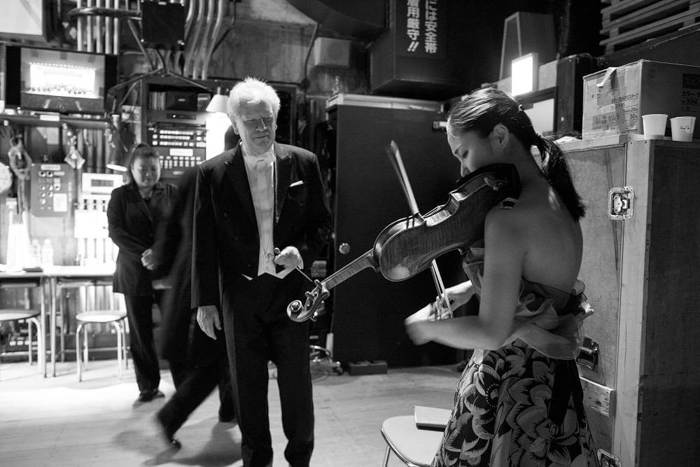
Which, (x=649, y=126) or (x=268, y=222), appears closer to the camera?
(x=649, y=126)

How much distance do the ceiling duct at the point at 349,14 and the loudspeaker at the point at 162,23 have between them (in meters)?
0.88

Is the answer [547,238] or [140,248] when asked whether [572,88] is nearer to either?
[547,238]

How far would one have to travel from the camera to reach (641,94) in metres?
2.04

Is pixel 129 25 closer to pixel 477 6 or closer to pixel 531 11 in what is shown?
pixel 477 6

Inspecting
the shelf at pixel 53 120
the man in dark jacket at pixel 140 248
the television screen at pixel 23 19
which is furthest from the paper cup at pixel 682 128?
the television screen at pixel 23 19

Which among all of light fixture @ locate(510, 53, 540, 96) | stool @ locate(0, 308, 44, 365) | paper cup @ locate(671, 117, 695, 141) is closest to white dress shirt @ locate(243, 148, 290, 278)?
paper cup @ locate(671, 117, 695, 141)

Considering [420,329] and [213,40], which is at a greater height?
[213,40]

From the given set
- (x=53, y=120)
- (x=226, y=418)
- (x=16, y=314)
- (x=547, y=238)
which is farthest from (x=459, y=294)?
(x=53, y=120)

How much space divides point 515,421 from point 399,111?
11.7ft

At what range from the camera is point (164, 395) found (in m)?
3.88

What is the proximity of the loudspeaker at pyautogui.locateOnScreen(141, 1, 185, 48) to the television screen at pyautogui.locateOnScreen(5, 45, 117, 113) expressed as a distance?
37 cm

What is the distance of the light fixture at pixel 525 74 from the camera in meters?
3.57

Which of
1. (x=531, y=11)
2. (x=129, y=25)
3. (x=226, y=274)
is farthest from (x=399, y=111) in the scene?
Result: (x=226, y=274)

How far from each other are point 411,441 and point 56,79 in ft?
12.8
